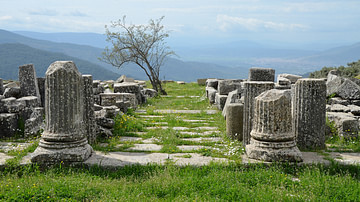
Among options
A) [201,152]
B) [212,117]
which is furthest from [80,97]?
[212,117]

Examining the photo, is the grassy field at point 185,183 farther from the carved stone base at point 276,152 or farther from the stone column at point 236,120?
the stone column at point 236,120

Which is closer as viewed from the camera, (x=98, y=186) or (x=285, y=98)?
(x=98, y=186)

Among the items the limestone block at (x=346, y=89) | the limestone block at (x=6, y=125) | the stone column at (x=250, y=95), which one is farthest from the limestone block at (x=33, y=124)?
the limestone block at (x=346, y=89)

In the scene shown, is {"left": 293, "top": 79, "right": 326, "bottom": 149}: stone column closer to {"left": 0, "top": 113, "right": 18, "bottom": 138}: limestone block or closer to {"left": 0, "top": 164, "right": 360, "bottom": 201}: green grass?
{"left": 0, "top": 164, "right": 360, "bottom": 201}: green grass

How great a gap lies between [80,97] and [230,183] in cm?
331

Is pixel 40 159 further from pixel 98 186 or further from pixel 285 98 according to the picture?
pixel 285 98

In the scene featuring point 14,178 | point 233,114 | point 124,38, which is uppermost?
point 124,38

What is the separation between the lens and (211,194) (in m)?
4.89

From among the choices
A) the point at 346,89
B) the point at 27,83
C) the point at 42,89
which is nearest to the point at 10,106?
the point at 27,83

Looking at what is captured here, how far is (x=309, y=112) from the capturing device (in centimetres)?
696

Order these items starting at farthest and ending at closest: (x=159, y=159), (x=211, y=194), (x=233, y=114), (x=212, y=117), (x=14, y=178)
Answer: (x=212, y=117) → (x=233, y=114) → (x=159, y=159) → (x=14, y=178) → (x=211, y=194)

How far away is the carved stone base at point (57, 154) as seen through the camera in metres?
6.01

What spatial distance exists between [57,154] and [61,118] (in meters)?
0.68

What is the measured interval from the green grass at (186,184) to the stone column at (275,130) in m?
0.24
